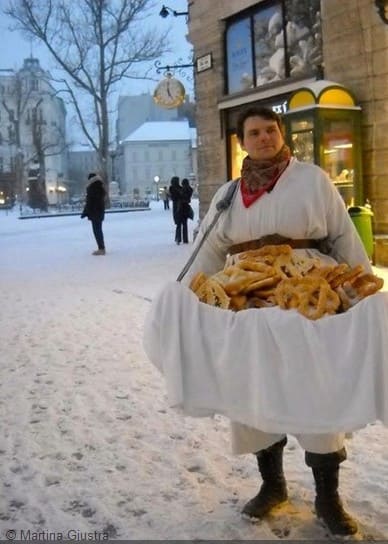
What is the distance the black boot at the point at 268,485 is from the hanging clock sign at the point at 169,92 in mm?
15343

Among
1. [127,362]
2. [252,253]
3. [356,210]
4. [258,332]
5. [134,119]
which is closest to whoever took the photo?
[258,332]

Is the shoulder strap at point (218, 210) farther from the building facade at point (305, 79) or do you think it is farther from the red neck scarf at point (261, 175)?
the building facade at point (305, 79)

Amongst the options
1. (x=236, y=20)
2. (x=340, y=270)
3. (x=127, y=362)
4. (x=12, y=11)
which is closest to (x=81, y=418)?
(x=127, y=362)

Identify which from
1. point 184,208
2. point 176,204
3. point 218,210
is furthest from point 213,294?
point 176,204

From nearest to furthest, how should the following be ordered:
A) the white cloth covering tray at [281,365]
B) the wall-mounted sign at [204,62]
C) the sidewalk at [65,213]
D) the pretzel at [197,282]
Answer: the white cloth covering tray at [281,365], the pretzel at [197,282], the wall-mounted sign at [204,62], the sidewalk at [65,213]

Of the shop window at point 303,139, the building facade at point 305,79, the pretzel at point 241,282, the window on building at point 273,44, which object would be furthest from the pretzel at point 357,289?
the window on building at point 273,44

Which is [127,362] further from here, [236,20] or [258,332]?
[236,20]

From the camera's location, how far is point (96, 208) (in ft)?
50.9

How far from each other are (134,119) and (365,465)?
123 metres

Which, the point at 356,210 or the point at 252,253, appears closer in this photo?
the point at 252,253

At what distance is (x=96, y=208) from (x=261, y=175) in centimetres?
1280

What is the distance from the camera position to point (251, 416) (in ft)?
8.30

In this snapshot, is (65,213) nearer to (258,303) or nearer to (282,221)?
(282,221)

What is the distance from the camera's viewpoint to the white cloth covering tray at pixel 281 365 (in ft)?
7.91
